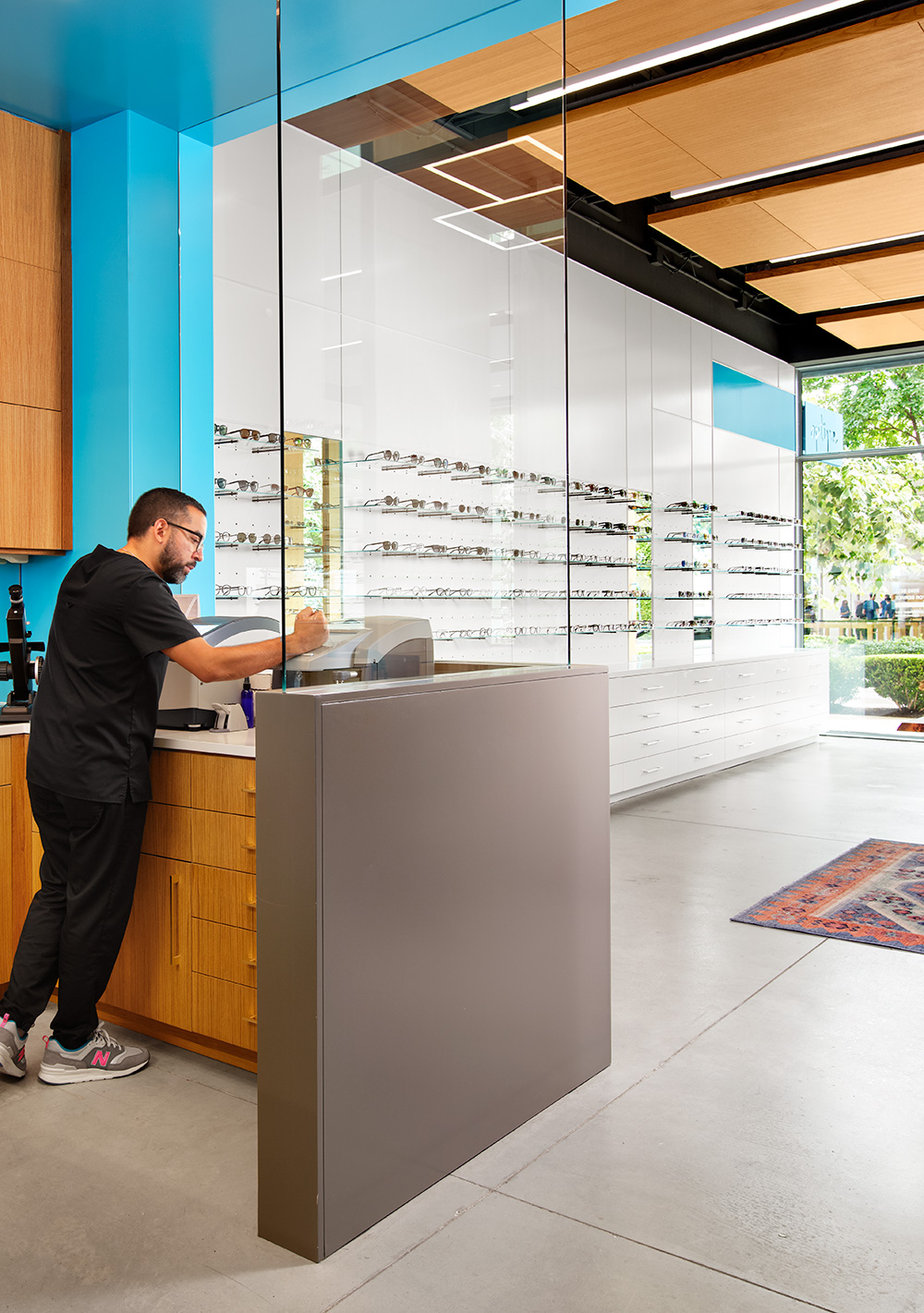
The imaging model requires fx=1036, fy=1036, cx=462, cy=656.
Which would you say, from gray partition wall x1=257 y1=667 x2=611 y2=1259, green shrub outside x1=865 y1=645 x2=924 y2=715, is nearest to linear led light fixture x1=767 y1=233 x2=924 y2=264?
green shrub outside x1=865 y1=645 x2=924 y2=715

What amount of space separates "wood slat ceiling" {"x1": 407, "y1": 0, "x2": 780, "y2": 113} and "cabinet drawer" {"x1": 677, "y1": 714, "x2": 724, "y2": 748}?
14.3 feet

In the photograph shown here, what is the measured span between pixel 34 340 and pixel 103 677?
6.72ft

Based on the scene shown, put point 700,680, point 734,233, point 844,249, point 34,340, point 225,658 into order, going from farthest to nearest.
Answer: point 844,249, point 700,680, point 734,233, point 34,340, point 225,658

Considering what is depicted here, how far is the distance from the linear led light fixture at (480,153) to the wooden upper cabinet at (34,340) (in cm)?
223

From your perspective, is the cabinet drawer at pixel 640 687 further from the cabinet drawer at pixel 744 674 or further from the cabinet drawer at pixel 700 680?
the cabinet drawer at pixel 744 674

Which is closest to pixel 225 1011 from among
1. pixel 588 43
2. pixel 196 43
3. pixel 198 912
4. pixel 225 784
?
pixel 198 912

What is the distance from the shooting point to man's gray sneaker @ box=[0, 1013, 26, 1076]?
2.83m

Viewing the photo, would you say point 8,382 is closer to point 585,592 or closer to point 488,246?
point 488,246

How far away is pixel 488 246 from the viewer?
279 cm

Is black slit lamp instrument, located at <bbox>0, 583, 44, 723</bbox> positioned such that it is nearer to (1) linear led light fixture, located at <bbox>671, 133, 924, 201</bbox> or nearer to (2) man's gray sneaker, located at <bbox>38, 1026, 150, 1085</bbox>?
(2) man's gray sneaker, located at <bbox>38, 1026, 150, 1085</bbox>

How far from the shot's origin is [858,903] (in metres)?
4.52

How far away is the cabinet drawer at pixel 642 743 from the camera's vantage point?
6.66 metres

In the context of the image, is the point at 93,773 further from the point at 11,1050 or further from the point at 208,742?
the point at 11,1050

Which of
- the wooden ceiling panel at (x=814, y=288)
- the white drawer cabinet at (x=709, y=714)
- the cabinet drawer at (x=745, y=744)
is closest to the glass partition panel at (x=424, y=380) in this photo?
the white drawer cabinet at (x=709, y=714)
